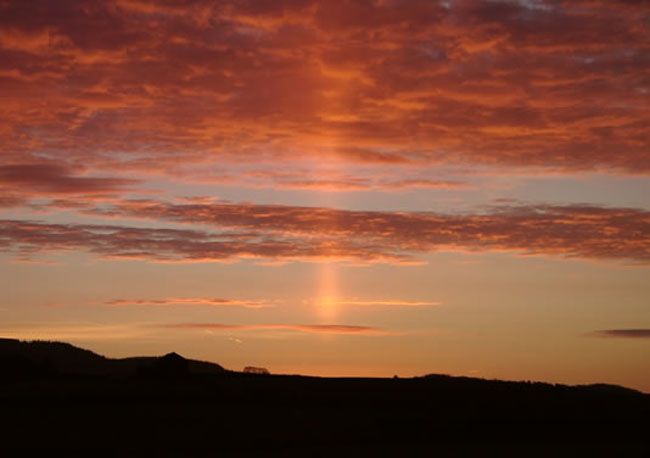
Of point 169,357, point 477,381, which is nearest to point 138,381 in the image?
point 169,357

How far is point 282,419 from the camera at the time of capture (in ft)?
152

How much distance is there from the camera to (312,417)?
4716 centimetres

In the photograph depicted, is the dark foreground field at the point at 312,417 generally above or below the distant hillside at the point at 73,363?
below

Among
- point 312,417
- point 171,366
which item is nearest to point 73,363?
point 171,366

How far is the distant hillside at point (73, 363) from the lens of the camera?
2785 inches

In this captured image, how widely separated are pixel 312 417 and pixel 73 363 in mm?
55015

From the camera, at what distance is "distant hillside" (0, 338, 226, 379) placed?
7075cm

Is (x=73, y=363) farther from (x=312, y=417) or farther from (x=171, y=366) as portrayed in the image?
(x=312, y=417)

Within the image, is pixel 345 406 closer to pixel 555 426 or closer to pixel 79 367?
pixel 555 426

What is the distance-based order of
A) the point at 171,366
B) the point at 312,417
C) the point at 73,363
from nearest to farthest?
the point at 312,417 → the point at 171,366 → the point at 73,363

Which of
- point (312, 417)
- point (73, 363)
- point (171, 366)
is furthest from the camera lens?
point (73, 363)

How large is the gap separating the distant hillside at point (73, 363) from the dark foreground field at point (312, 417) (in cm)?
372

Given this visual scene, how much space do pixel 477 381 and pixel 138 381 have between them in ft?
69.6

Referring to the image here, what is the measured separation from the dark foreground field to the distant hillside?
12.2 ft
